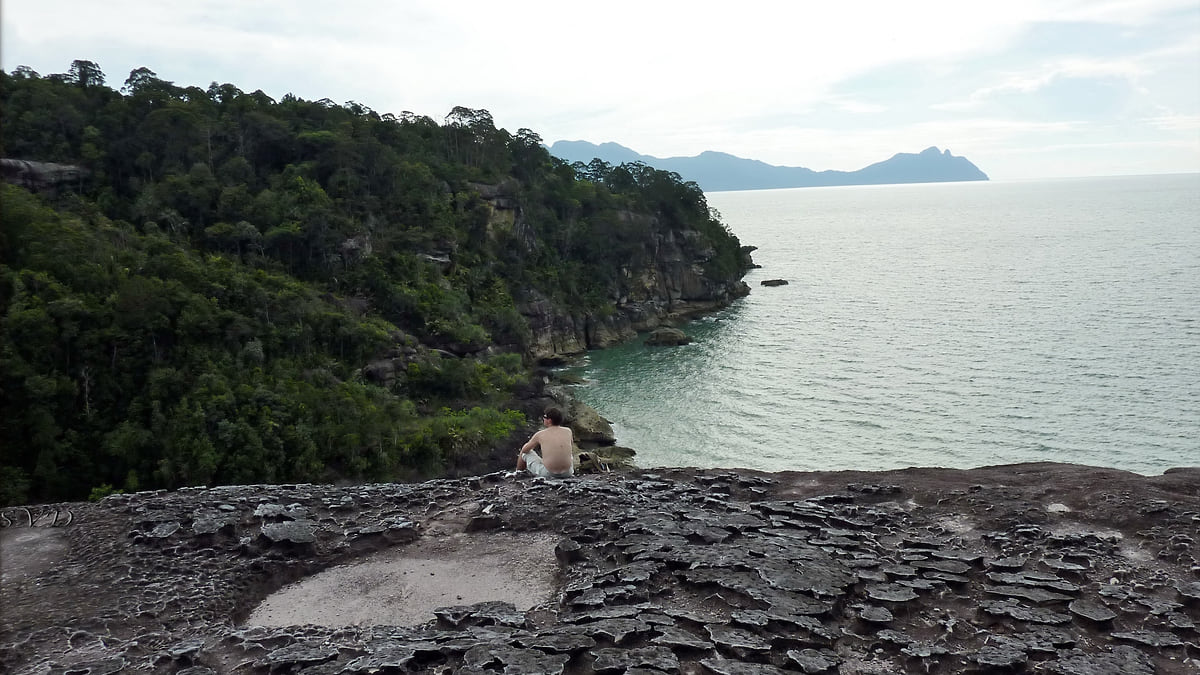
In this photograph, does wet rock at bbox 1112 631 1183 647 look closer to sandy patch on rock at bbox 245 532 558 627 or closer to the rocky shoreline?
the rocky shoreline

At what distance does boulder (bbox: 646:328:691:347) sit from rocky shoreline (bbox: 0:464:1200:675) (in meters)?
51.2

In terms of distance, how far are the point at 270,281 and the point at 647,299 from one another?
45121 mm

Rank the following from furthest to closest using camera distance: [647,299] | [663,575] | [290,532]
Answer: [647,299]
[290,532]
[663,575]

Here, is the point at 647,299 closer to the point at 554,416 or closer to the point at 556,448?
the point at 556,448

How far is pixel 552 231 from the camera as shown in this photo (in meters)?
75.2

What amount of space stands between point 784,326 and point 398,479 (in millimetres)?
45799

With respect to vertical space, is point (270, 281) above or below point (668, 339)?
above

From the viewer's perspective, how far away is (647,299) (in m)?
78.7

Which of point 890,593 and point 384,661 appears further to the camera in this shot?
point 890,593

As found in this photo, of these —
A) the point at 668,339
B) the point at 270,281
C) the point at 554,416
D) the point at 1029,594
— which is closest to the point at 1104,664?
the point at 1029,594

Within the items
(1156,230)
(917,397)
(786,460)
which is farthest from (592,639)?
(1156,230)

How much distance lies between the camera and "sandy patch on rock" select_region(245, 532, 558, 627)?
29.6ft

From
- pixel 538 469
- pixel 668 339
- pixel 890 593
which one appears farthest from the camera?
pixel 668 339

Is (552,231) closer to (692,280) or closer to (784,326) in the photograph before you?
(692,280)
